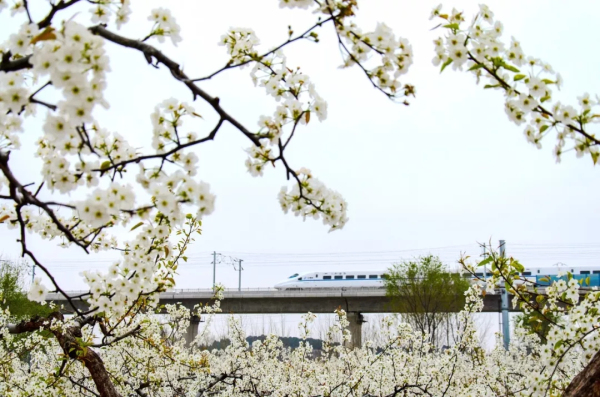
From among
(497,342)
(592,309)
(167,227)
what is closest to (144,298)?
(167,227)

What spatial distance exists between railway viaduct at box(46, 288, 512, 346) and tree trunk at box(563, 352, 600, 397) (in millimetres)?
26363

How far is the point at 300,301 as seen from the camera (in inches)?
1230

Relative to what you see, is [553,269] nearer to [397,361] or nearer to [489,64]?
[397,361]

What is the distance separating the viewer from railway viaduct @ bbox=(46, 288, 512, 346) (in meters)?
29.6

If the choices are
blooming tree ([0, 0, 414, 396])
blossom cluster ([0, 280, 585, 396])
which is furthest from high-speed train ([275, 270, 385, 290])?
blooming tree ([0, 0, 414, 396])

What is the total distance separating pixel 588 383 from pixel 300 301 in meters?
28.9

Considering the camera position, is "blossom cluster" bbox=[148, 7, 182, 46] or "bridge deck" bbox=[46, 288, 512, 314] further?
"bridge deck" bbox=[46, 288, 512, 314]

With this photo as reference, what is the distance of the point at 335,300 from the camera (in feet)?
99.5

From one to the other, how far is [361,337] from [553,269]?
39.1 feet

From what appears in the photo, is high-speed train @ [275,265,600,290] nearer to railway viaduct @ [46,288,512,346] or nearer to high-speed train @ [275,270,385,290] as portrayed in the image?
high-speed train @ [275,270,385,290]

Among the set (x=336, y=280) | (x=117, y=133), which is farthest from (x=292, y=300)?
(x=117, y=133)

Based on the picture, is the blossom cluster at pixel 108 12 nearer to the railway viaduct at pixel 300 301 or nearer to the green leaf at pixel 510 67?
the green leaf at pixel 510 67

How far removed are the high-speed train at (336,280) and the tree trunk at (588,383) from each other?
29.7m

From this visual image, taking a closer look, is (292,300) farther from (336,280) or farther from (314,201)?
(314,201)
